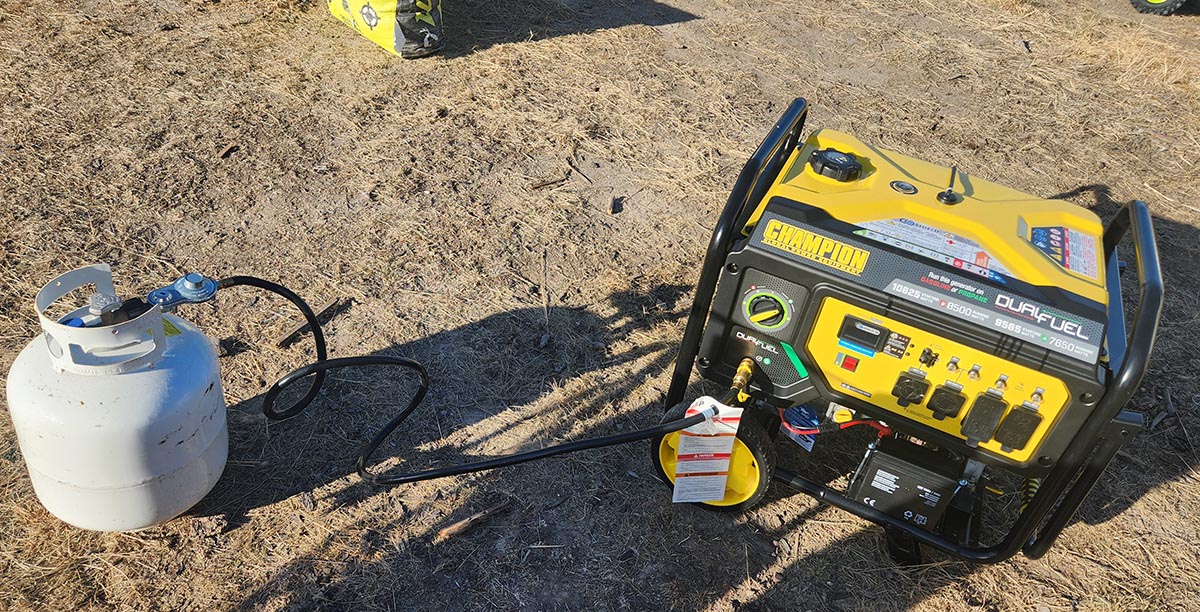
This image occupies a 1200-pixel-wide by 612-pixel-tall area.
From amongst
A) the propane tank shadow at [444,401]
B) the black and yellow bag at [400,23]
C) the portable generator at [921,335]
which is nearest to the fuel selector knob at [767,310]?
the portable generator at [921,335]

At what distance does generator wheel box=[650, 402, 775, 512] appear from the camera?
3.26 m

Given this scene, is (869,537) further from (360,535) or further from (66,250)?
(66,250)

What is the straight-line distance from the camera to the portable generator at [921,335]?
276cm

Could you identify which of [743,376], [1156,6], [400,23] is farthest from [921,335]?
[1156,6]

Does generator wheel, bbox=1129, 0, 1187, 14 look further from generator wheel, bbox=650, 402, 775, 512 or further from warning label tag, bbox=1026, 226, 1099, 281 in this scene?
generator wheel, bbox=650, 402, 775, 512

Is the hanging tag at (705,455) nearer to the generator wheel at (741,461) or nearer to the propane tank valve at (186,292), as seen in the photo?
the generator wheel at (741,461)

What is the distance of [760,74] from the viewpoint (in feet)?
22.4

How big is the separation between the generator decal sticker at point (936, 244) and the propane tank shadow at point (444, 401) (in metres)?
1.49

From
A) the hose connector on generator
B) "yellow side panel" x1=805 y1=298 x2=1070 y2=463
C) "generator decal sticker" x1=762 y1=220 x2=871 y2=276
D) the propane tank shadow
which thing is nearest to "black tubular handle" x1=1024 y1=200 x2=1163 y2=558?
"yellow side panel" x1=805 y1=298 x2=1070 y2=463

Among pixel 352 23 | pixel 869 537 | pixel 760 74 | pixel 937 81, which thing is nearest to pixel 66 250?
pixel 352 23

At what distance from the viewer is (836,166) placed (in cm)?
322

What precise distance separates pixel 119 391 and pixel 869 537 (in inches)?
110

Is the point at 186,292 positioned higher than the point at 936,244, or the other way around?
the point at 936,244

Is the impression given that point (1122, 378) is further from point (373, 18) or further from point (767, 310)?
point (373, 18)
